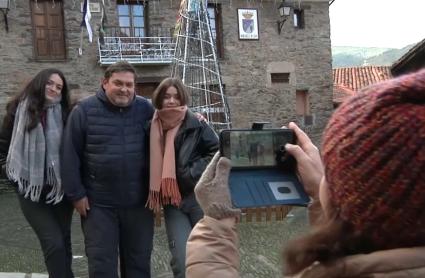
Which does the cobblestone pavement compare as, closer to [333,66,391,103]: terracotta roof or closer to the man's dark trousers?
the man's dark trousers

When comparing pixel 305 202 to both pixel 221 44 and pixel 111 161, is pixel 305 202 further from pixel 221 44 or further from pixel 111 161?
pixel 221 44

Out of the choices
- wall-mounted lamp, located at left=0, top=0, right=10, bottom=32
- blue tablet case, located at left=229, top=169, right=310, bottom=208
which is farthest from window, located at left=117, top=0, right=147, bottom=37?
blue tablet case, located at left=229, top=169, right=310, bottom=208

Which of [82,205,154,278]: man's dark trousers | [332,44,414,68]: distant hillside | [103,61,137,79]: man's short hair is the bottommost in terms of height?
[82,205,154,278]: man's dark trousers

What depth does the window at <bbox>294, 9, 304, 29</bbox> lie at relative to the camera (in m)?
18.5

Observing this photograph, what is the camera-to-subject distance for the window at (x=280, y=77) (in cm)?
1819

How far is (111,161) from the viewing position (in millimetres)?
3238

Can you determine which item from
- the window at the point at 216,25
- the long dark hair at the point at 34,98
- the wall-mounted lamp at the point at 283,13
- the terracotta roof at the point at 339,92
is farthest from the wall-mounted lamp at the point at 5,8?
the long dark hair at the point at 34,98

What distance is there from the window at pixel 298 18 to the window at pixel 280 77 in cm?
173

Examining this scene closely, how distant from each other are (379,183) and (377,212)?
0.17 ft

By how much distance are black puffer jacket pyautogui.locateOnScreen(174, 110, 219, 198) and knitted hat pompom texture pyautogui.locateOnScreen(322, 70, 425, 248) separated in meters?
2.35

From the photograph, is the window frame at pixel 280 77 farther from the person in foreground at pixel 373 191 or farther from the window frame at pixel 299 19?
the person in foreground at pixel 373 191

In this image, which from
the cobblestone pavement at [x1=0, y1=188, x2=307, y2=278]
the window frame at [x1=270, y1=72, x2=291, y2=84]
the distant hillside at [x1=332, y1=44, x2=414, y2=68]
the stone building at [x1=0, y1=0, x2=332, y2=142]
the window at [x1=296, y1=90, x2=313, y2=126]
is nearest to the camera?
the cobblestone pavement at [x1=0, y1=188, x2=307, y2=278]

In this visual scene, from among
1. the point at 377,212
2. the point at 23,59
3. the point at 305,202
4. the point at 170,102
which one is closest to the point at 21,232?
the point at 170,102

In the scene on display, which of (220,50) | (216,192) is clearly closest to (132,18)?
(220,50)
